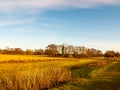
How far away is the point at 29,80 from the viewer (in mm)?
16953

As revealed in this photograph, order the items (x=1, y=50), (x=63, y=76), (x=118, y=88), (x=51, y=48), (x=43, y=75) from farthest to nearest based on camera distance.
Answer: (x=51, y=48) → (x=1, y=50) → (x=63, y=76) → (x=43, y=75) → (x=118, y=88)

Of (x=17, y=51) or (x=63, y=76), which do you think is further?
(x=17, y=51)

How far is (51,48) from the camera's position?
163 meters

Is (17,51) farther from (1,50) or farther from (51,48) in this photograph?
(51,48)

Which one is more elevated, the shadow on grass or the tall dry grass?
the tall dry grass

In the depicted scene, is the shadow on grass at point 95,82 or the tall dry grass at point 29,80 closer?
the tall dry grass at point 29,80

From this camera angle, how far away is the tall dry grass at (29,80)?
16.4 m

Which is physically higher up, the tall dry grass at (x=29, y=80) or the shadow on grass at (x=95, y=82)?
the tall dry grass at (x=29, y=80)

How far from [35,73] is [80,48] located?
16693 cm

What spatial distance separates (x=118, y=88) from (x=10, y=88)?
6937 millimetres

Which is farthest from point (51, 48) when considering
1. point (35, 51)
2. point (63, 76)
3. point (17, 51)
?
point (63, 76)

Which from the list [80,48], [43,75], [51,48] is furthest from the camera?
[80,48]

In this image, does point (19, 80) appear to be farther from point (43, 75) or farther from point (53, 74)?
point (53, 74)

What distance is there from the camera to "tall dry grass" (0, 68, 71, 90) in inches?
647
